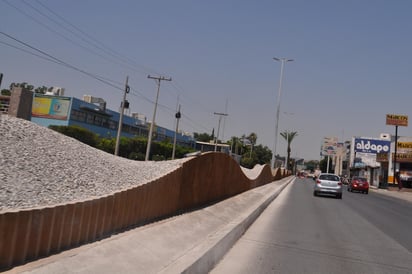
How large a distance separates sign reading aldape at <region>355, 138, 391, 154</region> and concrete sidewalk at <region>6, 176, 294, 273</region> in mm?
84353

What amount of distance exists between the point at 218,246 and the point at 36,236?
3360 millimetres

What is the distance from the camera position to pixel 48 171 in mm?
7762

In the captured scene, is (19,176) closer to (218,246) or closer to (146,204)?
(146,204)

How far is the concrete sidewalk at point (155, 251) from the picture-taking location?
4.92 m

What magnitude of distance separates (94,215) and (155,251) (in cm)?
104

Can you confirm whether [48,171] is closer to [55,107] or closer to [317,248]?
[317,248]

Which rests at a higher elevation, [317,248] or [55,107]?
[55,107]

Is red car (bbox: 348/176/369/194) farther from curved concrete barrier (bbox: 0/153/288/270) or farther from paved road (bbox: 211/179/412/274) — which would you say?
curved concrete barrier (bbox: 0/153/288/270)

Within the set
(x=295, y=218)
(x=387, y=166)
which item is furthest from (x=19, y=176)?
(x=387, y=166)

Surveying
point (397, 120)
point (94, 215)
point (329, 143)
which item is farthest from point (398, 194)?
point (329, 143)

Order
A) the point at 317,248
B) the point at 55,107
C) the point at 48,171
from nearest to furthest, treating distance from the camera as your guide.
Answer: the point at 48,171 → the point at 317,248 → the point at 55,107

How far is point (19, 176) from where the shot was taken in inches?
272

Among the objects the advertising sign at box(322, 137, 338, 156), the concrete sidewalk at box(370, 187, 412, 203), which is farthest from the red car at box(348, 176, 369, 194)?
the advertising sign at box(322, 137, 338, 156)

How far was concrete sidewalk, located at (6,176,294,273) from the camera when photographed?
492cm
